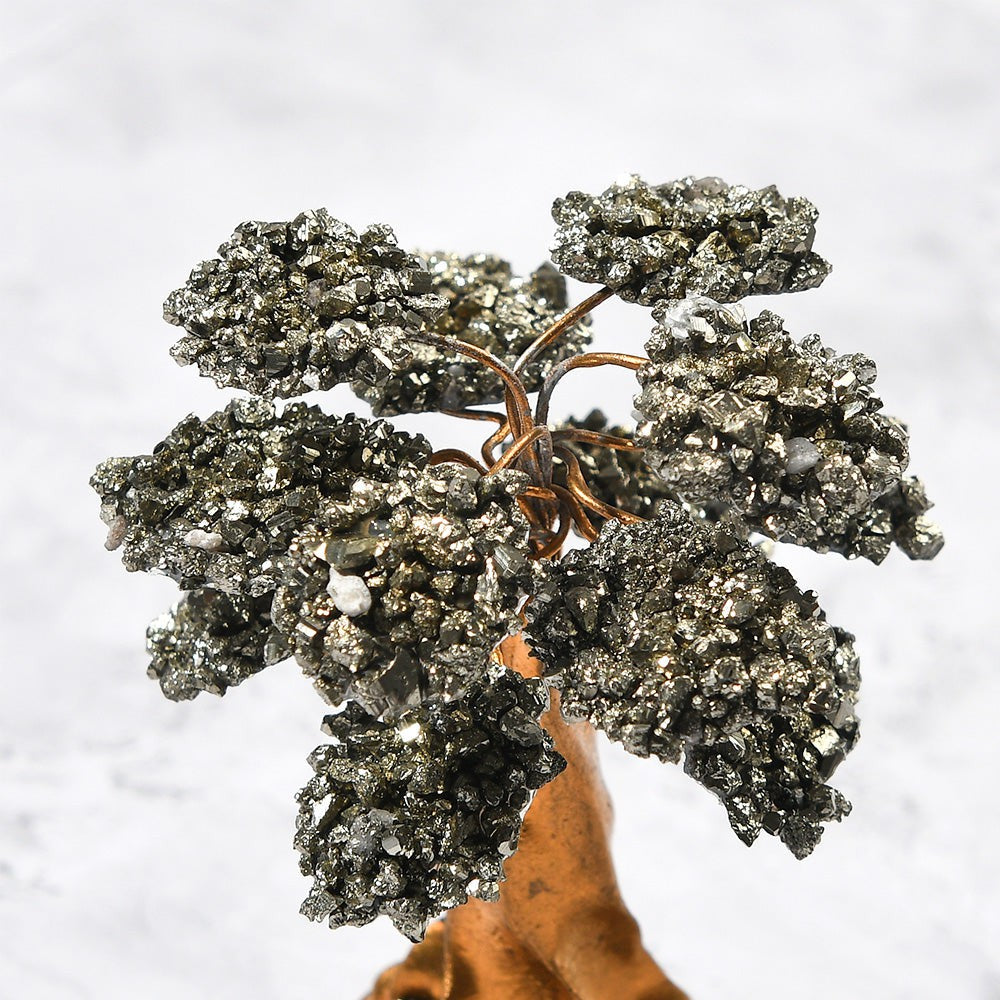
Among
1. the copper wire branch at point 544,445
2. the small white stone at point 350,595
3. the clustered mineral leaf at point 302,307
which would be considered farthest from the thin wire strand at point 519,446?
the small white stone at point 350,595

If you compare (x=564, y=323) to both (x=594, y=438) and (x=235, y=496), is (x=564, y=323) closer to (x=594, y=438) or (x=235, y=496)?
(x=594, y=438)

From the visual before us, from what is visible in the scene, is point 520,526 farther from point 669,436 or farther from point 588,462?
point 588,462

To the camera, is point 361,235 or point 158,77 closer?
point 361,235

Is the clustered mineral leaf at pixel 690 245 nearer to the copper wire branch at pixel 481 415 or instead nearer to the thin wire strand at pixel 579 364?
the thin wire strand at pixel 579 364

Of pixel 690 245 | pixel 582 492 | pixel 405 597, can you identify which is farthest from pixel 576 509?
pixel 405 597

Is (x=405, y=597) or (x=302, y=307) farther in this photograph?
(x=302, y=307)

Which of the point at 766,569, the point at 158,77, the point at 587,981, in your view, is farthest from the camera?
the point at 158,77

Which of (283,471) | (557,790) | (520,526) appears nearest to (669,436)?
(520,526)

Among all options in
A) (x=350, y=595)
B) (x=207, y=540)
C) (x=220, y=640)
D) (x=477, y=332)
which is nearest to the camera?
(x=350, y=595)
